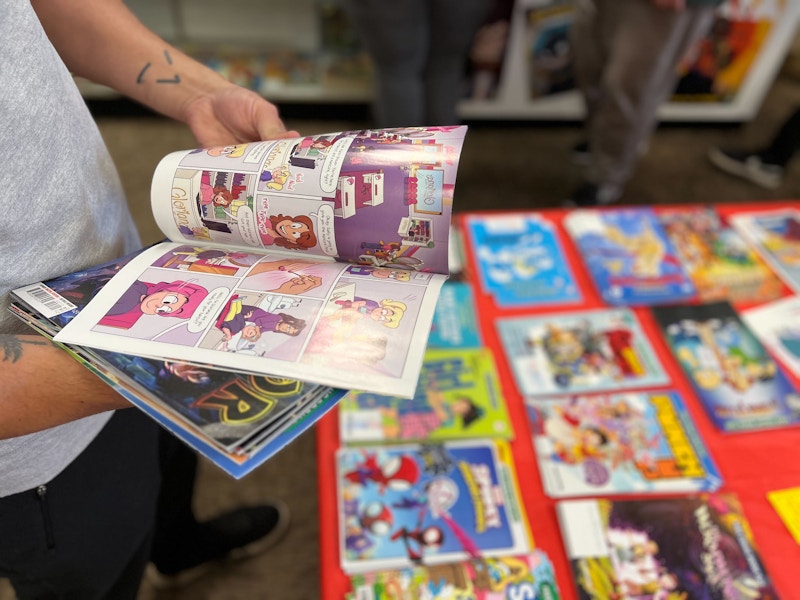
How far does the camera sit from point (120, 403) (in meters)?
0.55

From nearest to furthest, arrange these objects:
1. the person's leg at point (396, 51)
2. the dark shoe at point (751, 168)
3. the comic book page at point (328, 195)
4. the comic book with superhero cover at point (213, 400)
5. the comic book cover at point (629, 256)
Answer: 1. the comic book with superhero cover at point (213, 400)
2. the comic book page at point (328, 195)
3. the comic book cover at point (629, 256)
4. the person's leg at point (396, 51)
5. the dark shoe at point (751, 168)

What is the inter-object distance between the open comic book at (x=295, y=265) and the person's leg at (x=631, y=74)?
1.43 meters

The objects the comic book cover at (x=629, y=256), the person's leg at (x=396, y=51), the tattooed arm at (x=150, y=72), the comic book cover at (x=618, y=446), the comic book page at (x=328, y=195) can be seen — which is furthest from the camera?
the person's leg at (x=396, y=51)

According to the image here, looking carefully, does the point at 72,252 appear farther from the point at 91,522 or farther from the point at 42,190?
the point at 91,522

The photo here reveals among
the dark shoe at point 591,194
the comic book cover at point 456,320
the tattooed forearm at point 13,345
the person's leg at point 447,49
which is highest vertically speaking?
the person's leg at point 447,49

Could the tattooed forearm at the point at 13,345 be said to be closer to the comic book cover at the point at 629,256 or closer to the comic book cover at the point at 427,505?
the comic book cover at the point at 427,505

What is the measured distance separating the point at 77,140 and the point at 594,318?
35.8 inches

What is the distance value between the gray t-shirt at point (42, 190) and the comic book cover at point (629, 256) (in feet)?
3.04

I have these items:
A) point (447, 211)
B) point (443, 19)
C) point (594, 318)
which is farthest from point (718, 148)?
point (447, 211)

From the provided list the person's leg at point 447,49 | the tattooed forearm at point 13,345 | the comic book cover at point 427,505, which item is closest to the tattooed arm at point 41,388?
the tattooed forearm at point 13,345

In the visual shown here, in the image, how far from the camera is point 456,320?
1102mm

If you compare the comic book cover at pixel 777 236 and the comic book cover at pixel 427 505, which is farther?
the comic book cover at pixel 777 236

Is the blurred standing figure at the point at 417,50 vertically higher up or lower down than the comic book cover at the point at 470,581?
higher up

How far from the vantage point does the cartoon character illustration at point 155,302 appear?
569mm
